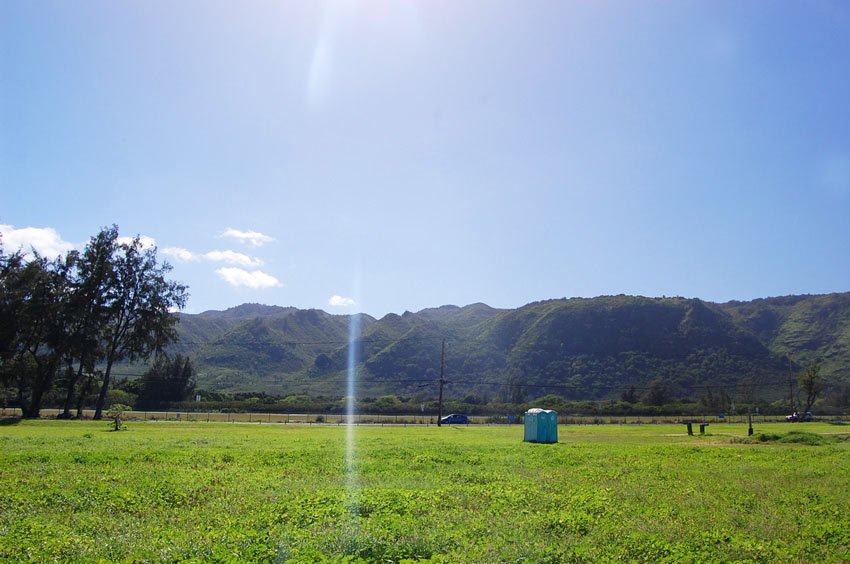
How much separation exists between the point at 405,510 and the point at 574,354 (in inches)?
5689

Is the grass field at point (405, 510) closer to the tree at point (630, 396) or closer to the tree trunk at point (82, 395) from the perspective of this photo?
the tree trunk at point (82, 395)

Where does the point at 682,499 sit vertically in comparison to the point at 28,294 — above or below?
below

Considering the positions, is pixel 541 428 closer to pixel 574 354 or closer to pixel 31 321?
pixel 31 321

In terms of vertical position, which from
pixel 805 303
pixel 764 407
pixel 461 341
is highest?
pixel 805 303

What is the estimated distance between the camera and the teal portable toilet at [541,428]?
37.7 meters

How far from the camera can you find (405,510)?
1112cm

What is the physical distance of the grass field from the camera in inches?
329

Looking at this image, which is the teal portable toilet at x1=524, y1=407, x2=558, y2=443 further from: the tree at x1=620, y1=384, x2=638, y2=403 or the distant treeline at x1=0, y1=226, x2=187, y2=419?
the tree at x1=620, y1=384, x2=638, y2=403

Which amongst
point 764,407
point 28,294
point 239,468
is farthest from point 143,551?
point 764,407

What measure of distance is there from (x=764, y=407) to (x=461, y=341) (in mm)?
90976

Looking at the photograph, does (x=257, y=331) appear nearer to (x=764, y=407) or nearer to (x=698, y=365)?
(x=698, y=365)

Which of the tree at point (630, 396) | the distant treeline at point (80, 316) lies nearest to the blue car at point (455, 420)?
the distant treeline at point (80, 316)

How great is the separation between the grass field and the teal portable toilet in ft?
59.3

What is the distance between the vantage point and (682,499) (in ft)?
43.5
